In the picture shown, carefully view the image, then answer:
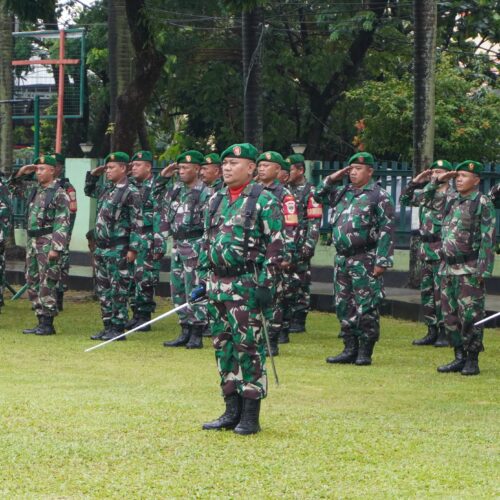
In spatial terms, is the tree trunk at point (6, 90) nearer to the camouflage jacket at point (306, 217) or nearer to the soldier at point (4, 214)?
the soldier at point (4, 214)

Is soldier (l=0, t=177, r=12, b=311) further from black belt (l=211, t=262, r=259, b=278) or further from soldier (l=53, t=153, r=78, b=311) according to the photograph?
black belt (l=211, t=262, r=259, b=278)

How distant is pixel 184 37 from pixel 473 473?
2255cm

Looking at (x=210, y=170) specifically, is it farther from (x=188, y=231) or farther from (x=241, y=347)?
(x=241, y=347)

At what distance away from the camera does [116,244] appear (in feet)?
46.6

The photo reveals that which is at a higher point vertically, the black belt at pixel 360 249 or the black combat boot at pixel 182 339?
the black belt at pixel 360 249

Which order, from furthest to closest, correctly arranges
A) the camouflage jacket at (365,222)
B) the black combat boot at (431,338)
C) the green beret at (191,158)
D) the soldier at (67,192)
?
1. the soldier at (67,192)
2. the black combat boot at (431,338)
3. the green beret at (191,158)
4. the camouflage jacket at (365,222)

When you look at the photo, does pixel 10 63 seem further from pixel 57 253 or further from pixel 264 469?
pixel 264 469

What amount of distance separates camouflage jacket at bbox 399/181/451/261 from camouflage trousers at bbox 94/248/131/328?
316cm

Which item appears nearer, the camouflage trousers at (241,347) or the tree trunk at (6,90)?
the camouflage trousers at (241,347)

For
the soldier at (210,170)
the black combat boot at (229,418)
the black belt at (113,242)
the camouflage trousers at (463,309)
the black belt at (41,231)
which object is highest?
the soldier at (210,170)

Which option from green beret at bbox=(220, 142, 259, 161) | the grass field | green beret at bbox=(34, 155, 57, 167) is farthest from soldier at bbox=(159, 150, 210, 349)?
green beret at bbox=(220, 142, 259, 161)

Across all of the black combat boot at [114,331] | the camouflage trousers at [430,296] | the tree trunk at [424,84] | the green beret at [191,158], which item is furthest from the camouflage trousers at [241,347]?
the tree trunk at [424,84]

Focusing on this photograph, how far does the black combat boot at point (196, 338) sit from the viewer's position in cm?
1362

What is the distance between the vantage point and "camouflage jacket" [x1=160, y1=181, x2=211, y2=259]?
13.6m
